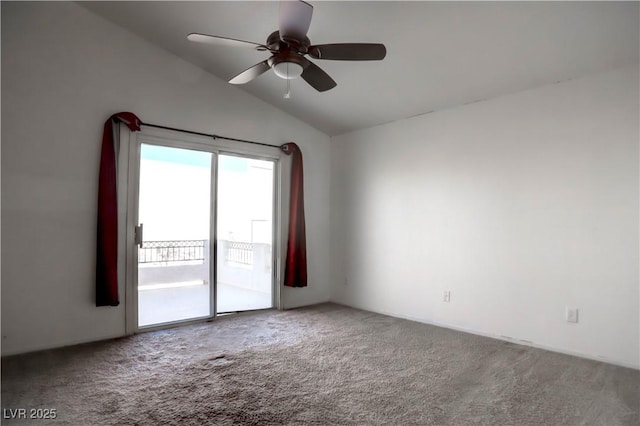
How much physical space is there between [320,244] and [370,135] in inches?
67.7

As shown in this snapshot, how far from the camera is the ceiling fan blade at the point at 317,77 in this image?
8.59ft

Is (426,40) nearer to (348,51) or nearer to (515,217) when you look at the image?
(348,51)

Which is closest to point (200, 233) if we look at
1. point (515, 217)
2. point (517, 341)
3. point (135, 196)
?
point (135, 196)

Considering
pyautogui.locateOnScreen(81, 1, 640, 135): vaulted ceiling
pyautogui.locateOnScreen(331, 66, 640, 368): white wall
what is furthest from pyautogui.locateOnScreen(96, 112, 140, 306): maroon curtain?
pyautogui.locateOnScreen(331, 66, 640, 368): white wall

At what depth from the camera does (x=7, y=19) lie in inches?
120

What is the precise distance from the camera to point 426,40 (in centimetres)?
301

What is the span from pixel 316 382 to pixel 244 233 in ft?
8.06

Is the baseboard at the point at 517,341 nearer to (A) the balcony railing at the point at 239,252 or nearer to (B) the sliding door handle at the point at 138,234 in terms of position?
(A) the balcony railing at the point at 239,252

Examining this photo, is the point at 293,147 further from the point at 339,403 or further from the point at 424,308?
the point at 339,403

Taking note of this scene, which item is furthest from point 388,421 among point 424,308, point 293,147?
point 293,147

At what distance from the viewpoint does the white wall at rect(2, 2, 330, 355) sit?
3.04 metres

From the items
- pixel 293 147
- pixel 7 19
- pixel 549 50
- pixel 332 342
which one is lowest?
pixel 332 342

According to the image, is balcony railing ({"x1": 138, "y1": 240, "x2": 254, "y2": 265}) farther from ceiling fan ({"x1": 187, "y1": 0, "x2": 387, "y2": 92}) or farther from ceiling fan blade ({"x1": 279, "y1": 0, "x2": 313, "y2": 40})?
ceiling fan blade ({"x1": 279, "y1": 0, "x2": 313, "y2": 40})

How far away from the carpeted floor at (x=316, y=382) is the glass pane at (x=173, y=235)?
46 cm
